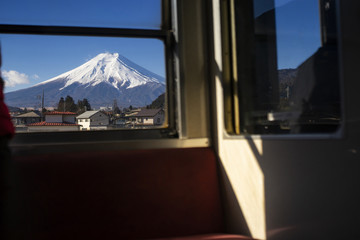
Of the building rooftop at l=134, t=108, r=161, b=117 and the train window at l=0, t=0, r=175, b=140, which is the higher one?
the train window at l=0, t=0, r=175, b=140

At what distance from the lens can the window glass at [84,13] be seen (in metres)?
1.79

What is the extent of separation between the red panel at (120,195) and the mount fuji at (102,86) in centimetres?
47

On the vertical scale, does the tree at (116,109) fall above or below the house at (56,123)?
above

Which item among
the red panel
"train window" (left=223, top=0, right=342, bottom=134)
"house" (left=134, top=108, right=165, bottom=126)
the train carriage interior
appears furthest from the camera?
"house" (left=134, top=108, right=165, bottom=126)

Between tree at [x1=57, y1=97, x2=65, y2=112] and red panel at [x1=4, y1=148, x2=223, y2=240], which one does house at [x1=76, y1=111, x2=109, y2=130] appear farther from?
red panel at [x1=4, y1=148, x2=223, y2=240]

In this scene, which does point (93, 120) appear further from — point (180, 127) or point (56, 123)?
point (180, 127)

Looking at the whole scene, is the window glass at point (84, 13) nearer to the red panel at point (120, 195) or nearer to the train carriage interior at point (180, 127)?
the train carriage interior at point (180, 127)

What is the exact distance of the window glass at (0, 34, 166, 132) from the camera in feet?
5.96

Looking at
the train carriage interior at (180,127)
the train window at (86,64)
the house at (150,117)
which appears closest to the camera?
the train carriage interior at (180,127)

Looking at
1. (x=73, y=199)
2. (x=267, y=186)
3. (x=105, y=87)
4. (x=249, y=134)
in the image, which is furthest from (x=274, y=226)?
(x=105, y=87)

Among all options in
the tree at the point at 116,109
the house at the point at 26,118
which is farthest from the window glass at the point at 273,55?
the house at the point at 26,118

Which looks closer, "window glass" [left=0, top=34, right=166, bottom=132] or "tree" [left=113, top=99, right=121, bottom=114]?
Answer: "window glass" [left=0, top=34, right=166, bottom=132]

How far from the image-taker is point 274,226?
144 centimetres

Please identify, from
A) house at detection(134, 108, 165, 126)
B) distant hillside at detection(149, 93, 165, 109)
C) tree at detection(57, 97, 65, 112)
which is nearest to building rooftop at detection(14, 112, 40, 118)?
tree at detection(57, 97, 65, 112)
